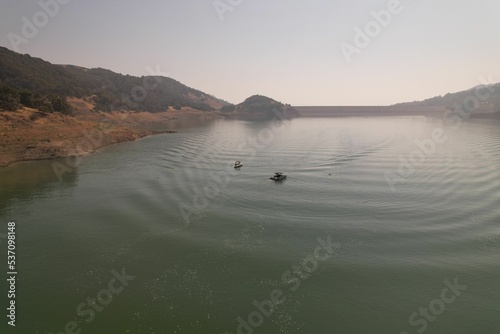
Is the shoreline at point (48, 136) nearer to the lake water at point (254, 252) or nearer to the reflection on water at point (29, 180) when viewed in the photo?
the reflection on water at point (29, 180)

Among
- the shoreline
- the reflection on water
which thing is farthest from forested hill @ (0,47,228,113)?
the reflection on water

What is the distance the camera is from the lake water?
49.4 feet

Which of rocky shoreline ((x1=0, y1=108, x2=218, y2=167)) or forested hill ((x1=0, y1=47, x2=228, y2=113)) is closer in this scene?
rocky shoreline ((x1=0, y1=108, x2=218, y2=167))

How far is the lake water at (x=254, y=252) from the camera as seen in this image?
15.1 meters

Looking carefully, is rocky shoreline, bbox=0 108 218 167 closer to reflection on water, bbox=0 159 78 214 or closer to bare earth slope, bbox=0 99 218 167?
bare earth slope, bbox=0 99 218 167

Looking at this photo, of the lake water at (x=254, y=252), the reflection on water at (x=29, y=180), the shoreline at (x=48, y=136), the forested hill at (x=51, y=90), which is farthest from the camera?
the forested hill at (x=51, y=90)

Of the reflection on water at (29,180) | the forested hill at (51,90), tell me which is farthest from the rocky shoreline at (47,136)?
the forested hill at (51,90)

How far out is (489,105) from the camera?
179875mm

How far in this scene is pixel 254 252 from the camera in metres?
20.9

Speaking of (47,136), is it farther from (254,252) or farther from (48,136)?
(254,252)

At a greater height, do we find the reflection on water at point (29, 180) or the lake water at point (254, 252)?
the lake water at point (254, 252)

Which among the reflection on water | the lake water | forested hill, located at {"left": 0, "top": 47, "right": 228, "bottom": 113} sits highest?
forested hill, located at {"left": 0, "top": 47, "right": 228, "bottom": 113}

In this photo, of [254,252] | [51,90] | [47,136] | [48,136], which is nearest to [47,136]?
[47,136]

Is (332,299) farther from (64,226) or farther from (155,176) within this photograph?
(155,176)
